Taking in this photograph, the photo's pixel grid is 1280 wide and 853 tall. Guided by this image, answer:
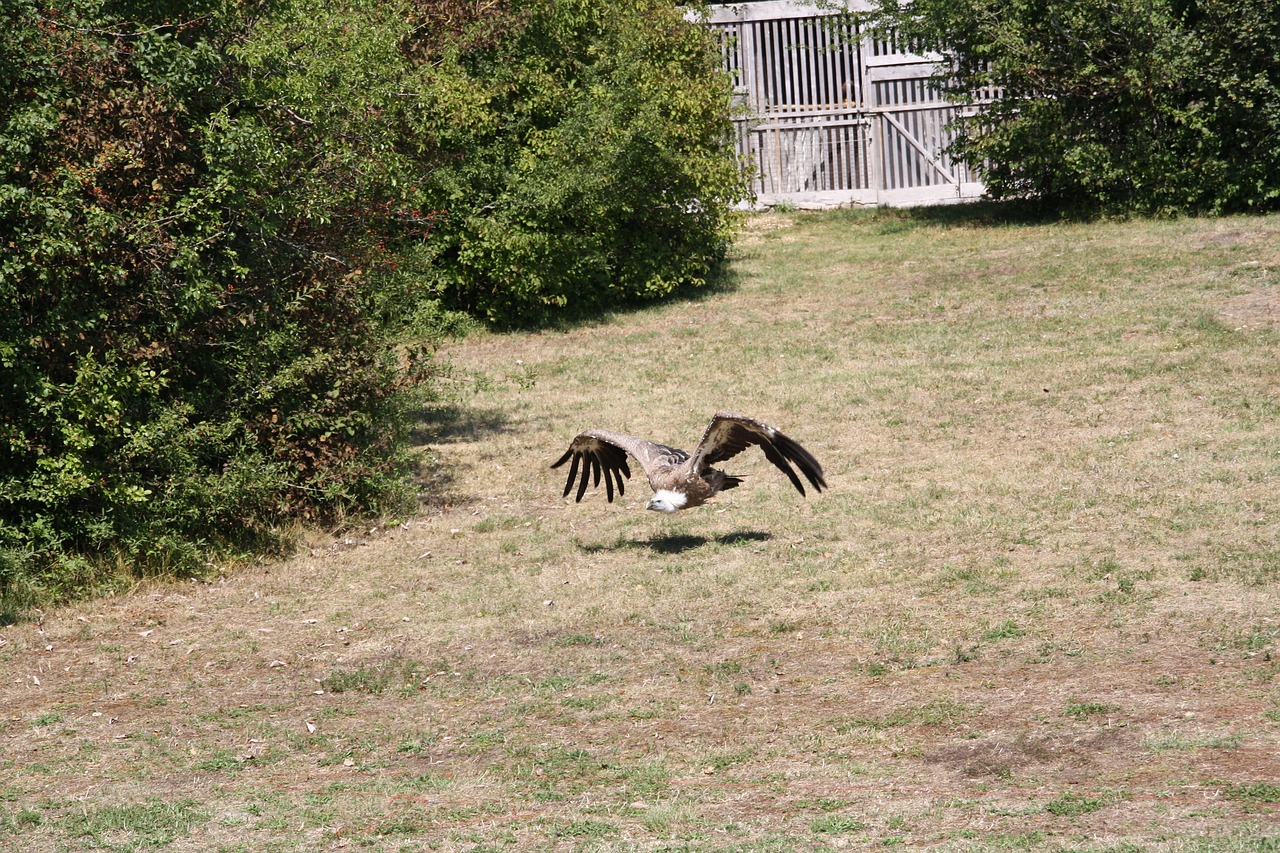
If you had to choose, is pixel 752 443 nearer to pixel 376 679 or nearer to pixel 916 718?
pixel 916 718

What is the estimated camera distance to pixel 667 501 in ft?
30.3

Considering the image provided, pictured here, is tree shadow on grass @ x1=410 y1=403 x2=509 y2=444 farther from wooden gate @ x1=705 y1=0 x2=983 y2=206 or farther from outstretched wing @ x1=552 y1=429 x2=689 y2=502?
wooden gate @ x1=705 y1=0 x2=983 y2=206

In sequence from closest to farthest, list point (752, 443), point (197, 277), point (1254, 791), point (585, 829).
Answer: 1. point (1254, 791)
2. point (585, 829)
3. point (752, 443)
4. point (197, 277)

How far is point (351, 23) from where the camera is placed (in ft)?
38.5

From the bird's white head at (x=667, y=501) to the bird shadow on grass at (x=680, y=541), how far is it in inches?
32.4

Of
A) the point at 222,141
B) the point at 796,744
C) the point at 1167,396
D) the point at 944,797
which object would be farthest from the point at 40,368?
the point at 1167,396

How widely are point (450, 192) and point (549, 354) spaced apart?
2201 millimetres

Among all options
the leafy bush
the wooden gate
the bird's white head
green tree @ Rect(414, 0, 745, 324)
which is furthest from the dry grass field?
the wooden gate

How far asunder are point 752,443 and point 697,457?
1.47 feet

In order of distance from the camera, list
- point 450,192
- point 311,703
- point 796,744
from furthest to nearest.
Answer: point 450,192 < point 311,703 < point 796,744

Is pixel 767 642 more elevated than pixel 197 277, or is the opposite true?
pixel 197 277

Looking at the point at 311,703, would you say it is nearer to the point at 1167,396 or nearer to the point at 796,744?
the point at 796,744

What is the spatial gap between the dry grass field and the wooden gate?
7887 mm

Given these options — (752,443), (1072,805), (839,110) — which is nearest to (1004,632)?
(752,443)
